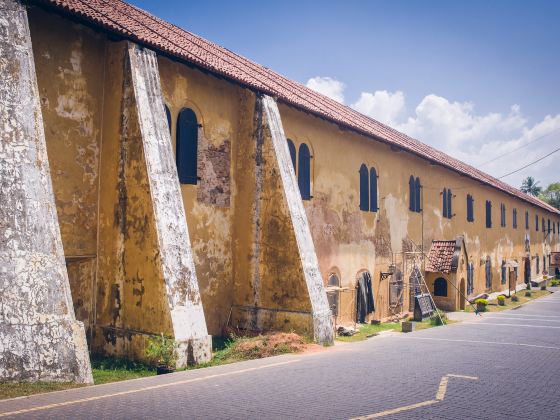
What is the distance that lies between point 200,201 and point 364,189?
8.64 metres

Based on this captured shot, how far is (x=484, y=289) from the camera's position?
31281mm

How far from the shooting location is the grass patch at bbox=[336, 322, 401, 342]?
1475 cm

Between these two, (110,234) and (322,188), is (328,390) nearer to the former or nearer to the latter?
(110,234)

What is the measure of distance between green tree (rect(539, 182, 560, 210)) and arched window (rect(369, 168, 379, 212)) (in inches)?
2772

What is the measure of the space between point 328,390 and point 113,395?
2.98 meters

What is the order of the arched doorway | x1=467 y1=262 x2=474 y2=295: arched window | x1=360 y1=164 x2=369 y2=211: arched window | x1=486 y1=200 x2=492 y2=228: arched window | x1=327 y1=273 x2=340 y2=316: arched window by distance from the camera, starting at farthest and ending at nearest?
x1=486 y1=200 x2=492 y2=228: arched window < x1=467 y1=262 x2=474 y2=295: arched window < the arched doorway < x1=360 y1=164 x2=369 y2=211: arched window < x1=327 y1=273 x2=340 y2=316: arched window

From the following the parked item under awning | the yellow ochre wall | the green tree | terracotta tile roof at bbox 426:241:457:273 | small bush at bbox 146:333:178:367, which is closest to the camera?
small bush at bbox 146:333:178:367

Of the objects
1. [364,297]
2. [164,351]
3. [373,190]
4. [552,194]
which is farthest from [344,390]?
[552,194]

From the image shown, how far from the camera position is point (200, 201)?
11898 millimetres

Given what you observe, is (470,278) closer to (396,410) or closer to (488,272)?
(488,272)

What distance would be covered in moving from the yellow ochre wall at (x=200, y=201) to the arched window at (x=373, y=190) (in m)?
0.30

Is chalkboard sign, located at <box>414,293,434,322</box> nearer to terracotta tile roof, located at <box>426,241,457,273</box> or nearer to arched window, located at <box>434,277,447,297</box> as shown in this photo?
terracotta tile roof, located at <box>426,241,457,273</box>

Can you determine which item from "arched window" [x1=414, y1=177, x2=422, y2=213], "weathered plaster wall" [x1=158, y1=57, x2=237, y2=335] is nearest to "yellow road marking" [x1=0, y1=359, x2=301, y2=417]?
"weathered plaster wall" [x1=158, y1=57, x2=237, y2=335]

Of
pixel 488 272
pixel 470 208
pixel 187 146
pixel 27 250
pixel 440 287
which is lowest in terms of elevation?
pixel 440 287
